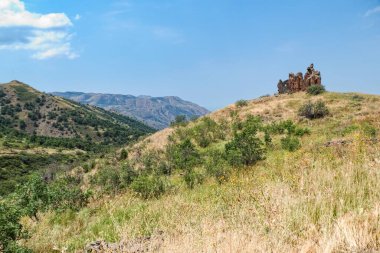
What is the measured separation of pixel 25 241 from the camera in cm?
710

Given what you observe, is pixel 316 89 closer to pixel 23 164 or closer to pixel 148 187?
pixel 148 187

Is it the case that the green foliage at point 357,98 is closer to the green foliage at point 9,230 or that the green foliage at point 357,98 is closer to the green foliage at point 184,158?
the green foliage at point 184,158

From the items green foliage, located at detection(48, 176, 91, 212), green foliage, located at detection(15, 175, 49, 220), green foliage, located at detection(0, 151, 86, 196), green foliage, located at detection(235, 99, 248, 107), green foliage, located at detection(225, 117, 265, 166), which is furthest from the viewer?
green foliage, located at detection(0, 151, 86, 196)

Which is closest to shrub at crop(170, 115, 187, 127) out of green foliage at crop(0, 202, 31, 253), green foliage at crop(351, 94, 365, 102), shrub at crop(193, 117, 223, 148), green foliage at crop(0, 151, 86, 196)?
shrub at crop(193, 117, 223, 148)

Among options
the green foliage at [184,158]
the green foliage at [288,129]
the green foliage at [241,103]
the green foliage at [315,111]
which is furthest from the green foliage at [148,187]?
the green foliage at [241,103]

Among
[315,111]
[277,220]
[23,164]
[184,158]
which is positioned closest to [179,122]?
[315,111]

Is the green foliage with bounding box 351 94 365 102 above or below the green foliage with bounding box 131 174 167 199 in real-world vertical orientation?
above

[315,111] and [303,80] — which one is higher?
[303,80]

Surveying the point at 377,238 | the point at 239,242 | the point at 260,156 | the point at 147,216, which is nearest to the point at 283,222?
the point at 239,242

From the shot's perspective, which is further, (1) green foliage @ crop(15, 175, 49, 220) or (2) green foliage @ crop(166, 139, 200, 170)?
(2) green foliage @ crop(166, 139, 200, 170)

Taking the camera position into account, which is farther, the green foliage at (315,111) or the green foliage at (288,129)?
the green foliage at (315,111)

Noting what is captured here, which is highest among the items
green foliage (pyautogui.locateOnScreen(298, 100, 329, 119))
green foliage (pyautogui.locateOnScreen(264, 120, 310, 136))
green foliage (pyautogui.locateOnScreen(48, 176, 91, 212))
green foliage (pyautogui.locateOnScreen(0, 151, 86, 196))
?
green foliage (pyautogui.locateOnScreen(298, 100, 329, 119))

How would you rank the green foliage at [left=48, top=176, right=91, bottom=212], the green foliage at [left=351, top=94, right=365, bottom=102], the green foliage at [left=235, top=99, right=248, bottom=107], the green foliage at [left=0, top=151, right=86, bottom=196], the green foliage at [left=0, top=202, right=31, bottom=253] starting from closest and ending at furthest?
the green foliage at [left=0, top=202, right=31, bottom=253] → the green foliage at [left=48, top=176, right=91, bottom=212] → the green foliage at [left=351, top=94, right=365, bottom=102] → the green foliage at [left=235, top=99, right=248, bottom=107] → the green foliage at [left=0, top=151, right=86, bottom=196]

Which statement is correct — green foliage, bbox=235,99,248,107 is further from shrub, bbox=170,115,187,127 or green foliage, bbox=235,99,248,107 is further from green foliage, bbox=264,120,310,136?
green foliage, bbox=264,120,310,136
